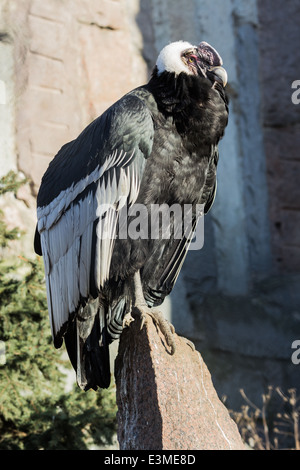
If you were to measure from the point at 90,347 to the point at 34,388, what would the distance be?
1.21 metres

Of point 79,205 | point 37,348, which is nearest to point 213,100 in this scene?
point 79,205

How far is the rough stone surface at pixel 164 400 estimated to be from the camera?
2814 mm

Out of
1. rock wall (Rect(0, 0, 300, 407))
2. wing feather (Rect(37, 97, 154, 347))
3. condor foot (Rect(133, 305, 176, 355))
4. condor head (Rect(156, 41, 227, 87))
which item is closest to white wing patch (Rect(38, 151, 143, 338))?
wing feather (Rect(37, 97, 154, 347))

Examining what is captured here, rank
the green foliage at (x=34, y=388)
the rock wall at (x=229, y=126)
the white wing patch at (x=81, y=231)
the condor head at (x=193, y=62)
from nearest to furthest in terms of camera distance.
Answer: the white wing patch at (x=81, y=231), the condor head at (x=193, y=62), the green foliage at (x=34, y=388), the rock wall at (x=229, y=126)

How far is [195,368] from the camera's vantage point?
10.1 feet

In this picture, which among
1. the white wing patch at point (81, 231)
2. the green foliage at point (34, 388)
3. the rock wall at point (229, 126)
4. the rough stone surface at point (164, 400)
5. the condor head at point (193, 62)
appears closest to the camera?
the rough stone surface at point (164, 400)

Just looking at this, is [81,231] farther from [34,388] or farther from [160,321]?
[34,388]

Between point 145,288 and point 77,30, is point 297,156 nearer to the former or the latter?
point 77,30

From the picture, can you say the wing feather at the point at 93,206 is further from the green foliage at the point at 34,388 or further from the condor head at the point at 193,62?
the green foliage at the point at 34,388

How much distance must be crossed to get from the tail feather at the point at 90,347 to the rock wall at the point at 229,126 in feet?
5.65

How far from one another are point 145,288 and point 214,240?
264 cm

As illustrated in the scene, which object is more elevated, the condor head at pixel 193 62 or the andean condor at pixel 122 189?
the condor head at pixel 193 62

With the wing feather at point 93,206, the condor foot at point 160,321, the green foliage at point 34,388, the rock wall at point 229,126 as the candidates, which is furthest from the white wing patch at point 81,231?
the rock wall at point 229,126

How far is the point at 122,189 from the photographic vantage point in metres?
2.96
